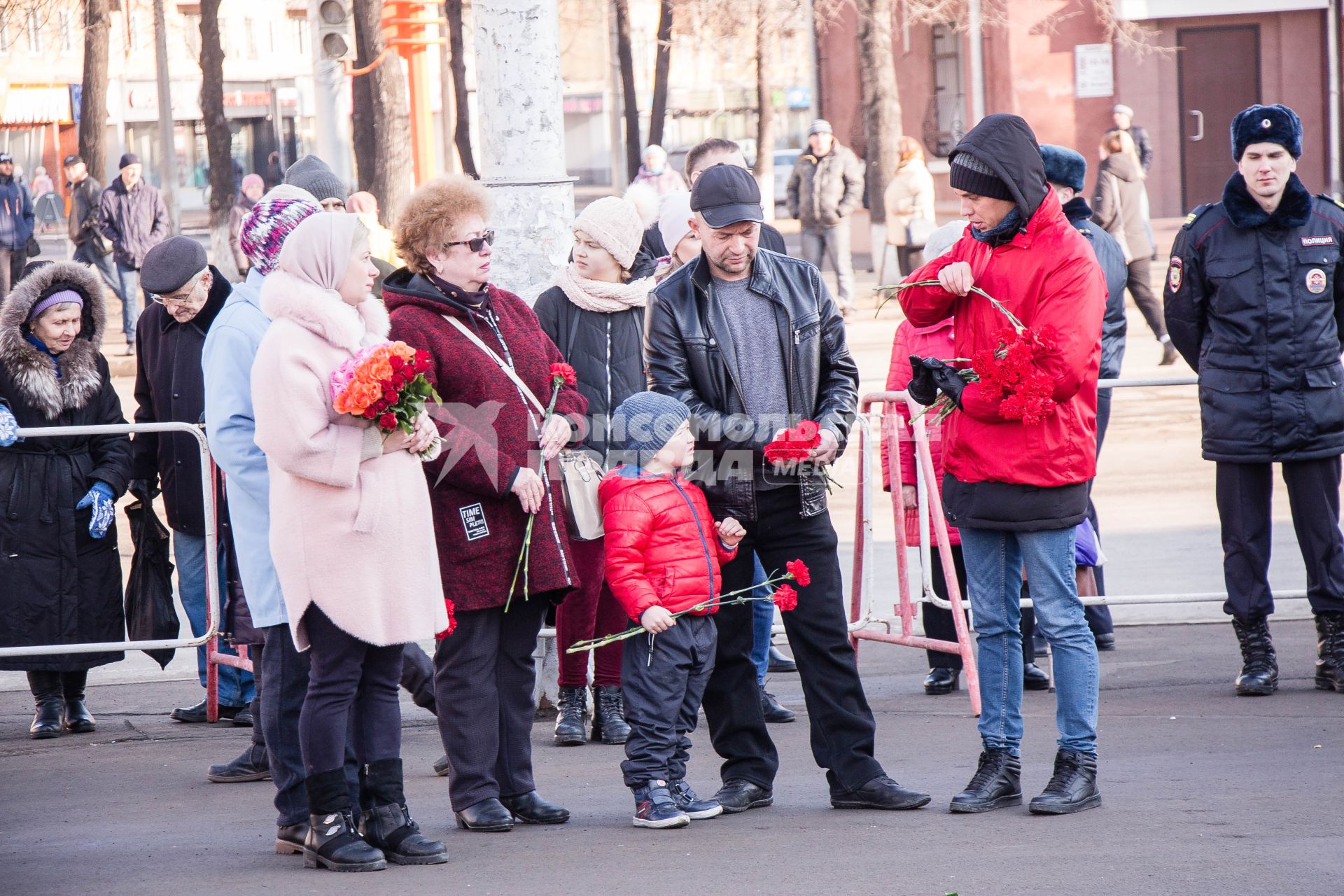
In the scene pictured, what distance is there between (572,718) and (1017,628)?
194 centimetres

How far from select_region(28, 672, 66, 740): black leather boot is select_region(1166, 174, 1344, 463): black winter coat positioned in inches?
186

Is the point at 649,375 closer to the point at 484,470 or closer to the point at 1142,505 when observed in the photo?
the point at 484,470

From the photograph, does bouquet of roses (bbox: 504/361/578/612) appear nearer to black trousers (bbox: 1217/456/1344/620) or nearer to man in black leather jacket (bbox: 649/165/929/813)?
man in black leather jacket (bbox: 649/165/929/813)

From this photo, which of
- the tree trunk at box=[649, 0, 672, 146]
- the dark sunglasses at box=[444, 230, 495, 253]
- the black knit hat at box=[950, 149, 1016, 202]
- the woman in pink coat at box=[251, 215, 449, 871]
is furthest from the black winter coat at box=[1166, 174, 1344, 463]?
the tree trunk at box=[649, 0, 672, 146]

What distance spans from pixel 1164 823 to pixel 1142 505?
5.45m

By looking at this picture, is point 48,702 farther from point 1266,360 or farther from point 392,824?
point 1266,360

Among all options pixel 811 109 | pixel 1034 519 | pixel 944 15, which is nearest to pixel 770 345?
pixel 1034 519

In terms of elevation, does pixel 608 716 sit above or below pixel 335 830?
below

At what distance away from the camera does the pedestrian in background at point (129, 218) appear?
18.8 m

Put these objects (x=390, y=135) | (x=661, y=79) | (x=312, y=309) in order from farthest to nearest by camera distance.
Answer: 1. (x=661, y=79)
2. (x=390, y=135)
3. (x=312, y=309)

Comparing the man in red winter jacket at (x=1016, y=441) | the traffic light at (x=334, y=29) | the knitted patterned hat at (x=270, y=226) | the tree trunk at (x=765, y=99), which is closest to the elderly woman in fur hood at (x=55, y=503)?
the knitted patterned hat at (x=270, y=226)

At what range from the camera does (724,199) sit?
4961 millimetres

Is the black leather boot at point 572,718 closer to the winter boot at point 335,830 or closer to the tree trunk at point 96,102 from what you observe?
the winter boot at point 335,830

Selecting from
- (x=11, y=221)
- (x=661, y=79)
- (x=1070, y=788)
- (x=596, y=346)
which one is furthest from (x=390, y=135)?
(x=1070, y=788)
